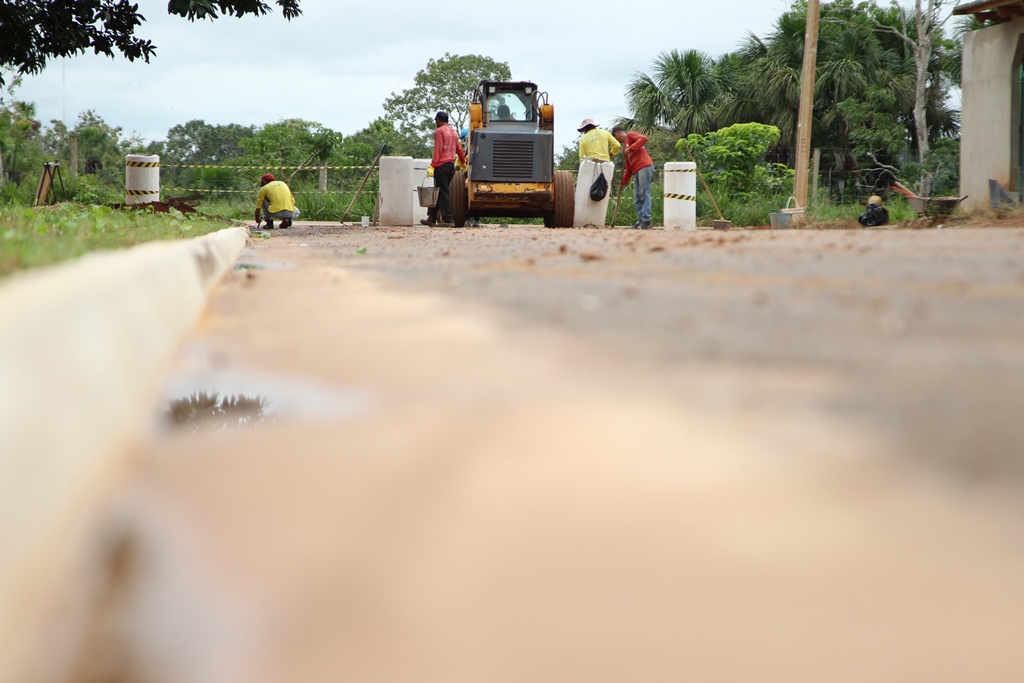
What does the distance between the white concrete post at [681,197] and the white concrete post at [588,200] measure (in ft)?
3.77

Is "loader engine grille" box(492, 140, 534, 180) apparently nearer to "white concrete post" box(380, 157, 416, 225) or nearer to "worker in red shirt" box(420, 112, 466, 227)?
"worker in red shirt" box(420, 112, 466, 227)

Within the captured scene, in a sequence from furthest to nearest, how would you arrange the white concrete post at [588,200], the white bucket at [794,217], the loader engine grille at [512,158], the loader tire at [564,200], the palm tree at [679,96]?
the palm tree at [679,96] → the loader tire at [564,200] → the white concrete post at [588,200] → the loader engine grille at [512,158] → the white bucket at [794,217]

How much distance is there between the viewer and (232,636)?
1.26 m

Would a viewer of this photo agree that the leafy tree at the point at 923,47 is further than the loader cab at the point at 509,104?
Yes

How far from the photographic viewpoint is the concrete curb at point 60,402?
1339mm

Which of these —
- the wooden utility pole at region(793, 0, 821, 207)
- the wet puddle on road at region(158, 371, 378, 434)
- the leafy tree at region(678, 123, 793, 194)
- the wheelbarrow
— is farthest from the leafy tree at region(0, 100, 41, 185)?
the wet puddle on road at region(158, 371, 378, 434)

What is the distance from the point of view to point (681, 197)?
17.9 meters

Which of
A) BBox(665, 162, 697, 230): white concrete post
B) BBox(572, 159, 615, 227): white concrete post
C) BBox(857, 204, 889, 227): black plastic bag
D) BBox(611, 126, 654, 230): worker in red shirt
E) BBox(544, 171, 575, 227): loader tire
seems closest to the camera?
BBox(857, 204, 889, 227): black plastic bag

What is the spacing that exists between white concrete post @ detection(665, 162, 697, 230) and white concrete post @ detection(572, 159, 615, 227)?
1.15 metres

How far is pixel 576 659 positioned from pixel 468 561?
0.28m

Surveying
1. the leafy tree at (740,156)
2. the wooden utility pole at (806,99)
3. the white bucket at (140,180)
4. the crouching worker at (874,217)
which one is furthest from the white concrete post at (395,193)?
the leafy tree at (740,156)

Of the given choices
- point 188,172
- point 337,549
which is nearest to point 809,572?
point 337,549

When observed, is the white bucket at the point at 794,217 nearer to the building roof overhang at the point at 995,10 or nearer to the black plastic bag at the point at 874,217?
the black plastic bag at the point at 874,217

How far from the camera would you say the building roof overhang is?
13.1 m
